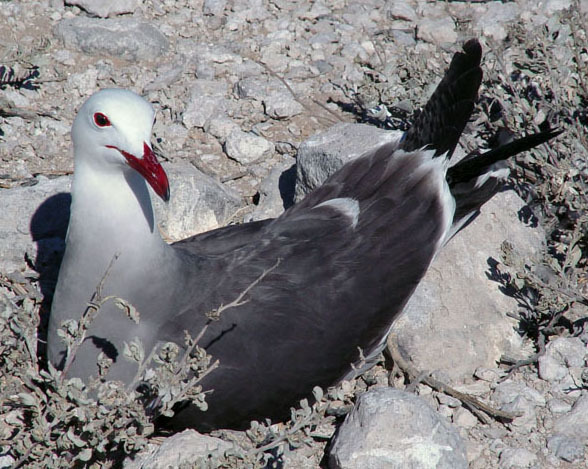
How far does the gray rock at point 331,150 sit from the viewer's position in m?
4.56

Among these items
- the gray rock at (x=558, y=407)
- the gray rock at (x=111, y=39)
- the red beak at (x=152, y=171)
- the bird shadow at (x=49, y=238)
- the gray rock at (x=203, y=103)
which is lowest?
the bird shadow at (x=49, y=238)

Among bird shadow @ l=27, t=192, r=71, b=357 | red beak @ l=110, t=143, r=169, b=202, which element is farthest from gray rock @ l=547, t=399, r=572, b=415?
bird shadow @ l=27, t=192, r=71, b=357

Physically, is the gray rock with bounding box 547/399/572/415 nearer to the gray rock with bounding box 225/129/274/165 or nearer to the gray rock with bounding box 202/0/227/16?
the gray rock with bounding box 225/129/274/165

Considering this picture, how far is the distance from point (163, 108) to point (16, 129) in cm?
92

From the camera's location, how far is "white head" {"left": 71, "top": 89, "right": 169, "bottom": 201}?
10.0 feet

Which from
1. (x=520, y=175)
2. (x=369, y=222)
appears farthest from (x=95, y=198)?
(x=520, y=175)

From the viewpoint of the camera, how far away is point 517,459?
3.47m

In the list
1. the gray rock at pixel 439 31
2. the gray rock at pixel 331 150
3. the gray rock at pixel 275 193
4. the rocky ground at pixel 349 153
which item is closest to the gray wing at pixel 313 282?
the rocky ground at pixel 349 153

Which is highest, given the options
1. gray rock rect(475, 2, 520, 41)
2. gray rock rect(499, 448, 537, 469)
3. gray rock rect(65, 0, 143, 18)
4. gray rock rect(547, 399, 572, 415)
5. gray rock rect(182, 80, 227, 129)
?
gray rock rect(475, 2, 520, 41)

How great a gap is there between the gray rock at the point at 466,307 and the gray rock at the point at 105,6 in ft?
9.87

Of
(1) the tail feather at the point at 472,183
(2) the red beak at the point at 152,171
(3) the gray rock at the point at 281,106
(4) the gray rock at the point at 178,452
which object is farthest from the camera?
(3) the gray rock at the point at 281,106

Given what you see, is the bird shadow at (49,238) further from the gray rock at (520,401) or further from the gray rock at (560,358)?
the gray rock at (560,358)

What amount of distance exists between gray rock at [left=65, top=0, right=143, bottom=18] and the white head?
2.92m

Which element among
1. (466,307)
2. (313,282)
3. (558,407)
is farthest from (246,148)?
(558,407)
